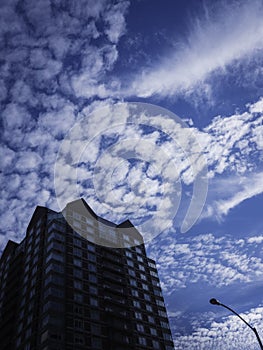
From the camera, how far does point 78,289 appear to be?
60.5 metres

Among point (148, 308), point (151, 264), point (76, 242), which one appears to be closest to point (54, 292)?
point (76, 242)

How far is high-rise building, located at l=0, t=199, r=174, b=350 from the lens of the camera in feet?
179

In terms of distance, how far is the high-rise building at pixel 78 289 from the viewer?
54.6 meters

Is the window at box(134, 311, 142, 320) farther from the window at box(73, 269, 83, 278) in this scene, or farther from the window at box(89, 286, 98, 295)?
the window at box(73, 269, 83, 278)

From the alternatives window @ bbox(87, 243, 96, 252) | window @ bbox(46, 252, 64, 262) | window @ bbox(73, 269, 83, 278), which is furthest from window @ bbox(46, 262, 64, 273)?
window @ bbox(87, 243, 96, 252)

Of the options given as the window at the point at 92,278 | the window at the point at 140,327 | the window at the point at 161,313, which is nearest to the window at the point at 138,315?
the window at the point at 140,327

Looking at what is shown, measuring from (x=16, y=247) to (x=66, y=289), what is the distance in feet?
98.3

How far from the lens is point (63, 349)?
163 ft

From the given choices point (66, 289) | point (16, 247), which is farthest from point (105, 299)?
point (16, 247)

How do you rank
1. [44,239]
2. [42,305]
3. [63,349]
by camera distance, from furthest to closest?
[44,239], [42,305], [63,349]

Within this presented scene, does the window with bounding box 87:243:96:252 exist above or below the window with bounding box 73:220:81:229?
below

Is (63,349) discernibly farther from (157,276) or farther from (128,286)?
(157,276)

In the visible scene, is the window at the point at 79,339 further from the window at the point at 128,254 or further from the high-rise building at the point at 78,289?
the window at the point at 128,254

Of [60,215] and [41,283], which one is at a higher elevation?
[60,215]
